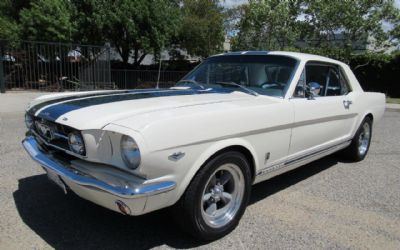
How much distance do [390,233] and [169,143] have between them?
2.35 metres

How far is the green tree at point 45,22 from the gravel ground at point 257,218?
13.4m

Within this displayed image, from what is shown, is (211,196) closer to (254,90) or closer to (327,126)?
(254,90)

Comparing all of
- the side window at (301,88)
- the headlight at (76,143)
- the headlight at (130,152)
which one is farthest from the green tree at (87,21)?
the headlight at (130,152)

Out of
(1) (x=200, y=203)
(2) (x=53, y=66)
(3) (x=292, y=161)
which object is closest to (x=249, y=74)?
(3) (x=292, y=161)

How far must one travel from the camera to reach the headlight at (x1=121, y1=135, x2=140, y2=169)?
2.71 meters

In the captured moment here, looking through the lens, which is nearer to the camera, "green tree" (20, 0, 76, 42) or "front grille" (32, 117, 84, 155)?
"front grille" (32, 117, 84, 155)

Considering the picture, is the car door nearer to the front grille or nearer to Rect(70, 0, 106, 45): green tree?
the front grille

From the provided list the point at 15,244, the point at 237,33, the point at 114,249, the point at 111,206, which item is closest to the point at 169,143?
the point at 111,206

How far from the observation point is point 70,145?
10.1ft

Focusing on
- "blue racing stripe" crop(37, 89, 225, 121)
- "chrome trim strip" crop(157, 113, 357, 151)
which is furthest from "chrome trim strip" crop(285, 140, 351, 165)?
"blue racing stripe" crop(37, 89, 225, 121)

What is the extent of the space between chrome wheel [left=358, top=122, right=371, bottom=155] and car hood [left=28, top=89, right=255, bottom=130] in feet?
9.42

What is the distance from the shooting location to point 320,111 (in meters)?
4.51

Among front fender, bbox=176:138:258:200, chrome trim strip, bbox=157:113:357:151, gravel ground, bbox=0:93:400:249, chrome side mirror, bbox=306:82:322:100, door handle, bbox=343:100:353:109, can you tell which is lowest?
gravel ground, bbox=0:93:400:249

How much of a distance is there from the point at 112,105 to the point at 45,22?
622 inches
